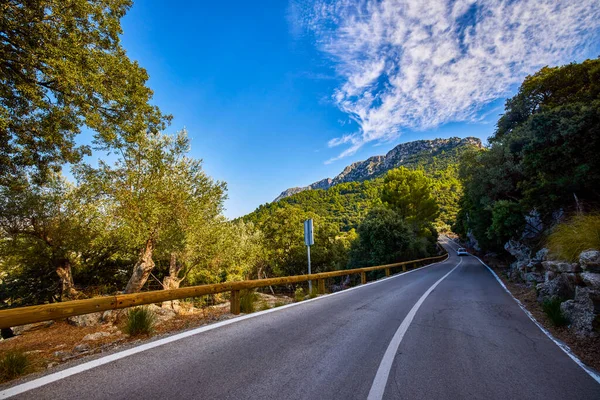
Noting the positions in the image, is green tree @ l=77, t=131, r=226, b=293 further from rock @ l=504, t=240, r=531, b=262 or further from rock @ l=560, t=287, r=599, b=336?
rock @ l=504, t=240, r=531, b=262

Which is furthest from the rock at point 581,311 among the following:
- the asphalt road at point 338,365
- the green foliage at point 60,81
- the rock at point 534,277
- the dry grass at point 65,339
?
the green foliage at point 60,81

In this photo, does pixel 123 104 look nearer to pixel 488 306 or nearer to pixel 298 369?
pixel 298 369

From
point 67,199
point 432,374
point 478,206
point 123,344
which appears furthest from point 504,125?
point 67,199

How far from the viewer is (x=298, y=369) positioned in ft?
9.17

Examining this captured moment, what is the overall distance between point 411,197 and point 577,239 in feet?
82.5

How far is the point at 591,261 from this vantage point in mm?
4582

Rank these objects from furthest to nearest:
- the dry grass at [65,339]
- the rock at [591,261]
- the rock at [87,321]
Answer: the rock at [87,321] < the rock at [591,261] < the dry grass at [65,339]

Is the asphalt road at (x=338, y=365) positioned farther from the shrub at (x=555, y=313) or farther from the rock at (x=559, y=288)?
the rock at (x=559, y=288)

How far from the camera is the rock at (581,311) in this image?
431 cm

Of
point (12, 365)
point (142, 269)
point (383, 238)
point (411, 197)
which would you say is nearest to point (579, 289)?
point (12, 365)

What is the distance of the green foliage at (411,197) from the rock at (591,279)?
25785 millimetres

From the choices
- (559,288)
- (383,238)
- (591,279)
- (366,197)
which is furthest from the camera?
(366,197)

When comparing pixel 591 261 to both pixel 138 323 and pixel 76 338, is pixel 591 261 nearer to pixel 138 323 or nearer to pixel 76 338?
pixel 138 323

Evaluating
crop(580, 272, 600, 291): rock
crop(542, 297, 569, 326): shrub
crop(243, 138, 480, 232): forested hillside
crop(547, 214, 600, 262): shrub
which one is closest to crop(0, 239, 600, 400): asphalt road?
crop(542, 297, 569, 326): shrub
